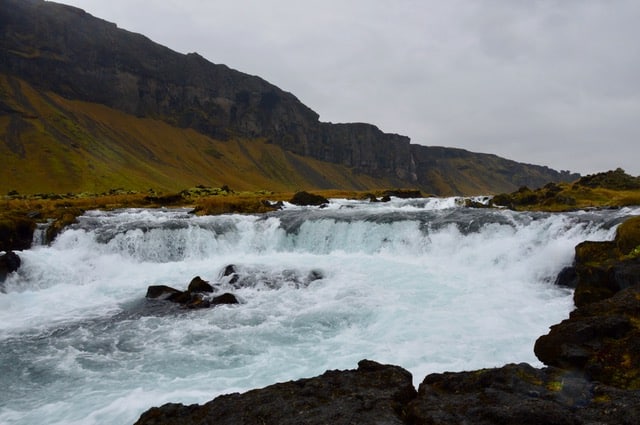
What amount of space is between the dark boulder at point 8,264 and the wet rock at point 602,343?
975 inches

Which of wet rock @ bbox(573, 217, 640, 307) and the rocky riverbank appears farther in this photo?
wet rock @ bbox(573, 217, 640, 307)

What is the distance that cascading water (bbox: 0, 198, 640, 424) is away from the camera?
39.8 ft

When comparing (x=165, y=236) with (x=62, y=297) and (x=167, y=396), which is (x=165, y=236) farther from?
(x=167, y=396)

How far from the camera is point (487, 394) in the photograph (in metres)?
6.03

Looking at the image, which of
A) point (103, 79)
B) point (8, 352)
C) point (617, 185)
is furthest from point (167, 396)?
point (103, 79)

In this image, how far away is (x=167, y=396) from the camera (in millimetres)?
10953

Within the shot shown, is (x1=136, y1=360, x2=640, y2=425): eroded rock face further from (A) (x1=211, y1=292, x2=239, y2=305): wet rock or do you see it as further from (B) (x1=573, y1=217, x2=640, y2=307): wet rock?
(A) (x1=211, y1=292, x2=239, y2=305): wet rock

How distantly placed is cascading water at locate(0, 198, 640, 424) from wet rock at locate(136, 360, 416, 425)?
4041 mm

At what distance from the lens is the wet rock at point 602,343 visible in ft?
22.2

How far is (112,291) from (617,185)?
2404 inches

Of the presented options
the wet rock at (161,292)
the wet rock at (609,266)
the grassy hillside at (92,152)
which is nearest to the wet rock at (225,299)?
the wet rock at (161,292)

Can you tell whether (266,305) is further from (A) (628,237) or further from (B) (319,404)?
(A) (628,237)

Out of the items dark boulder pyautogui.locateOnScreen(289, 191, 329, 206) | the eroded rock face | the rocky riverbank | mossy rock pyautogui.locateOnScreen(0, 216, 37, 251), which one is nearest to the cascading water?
mossy rock pyautogui.locateOnScreen(0, 216, 37, 251)

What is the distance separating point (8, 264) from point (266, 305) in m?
14.4
